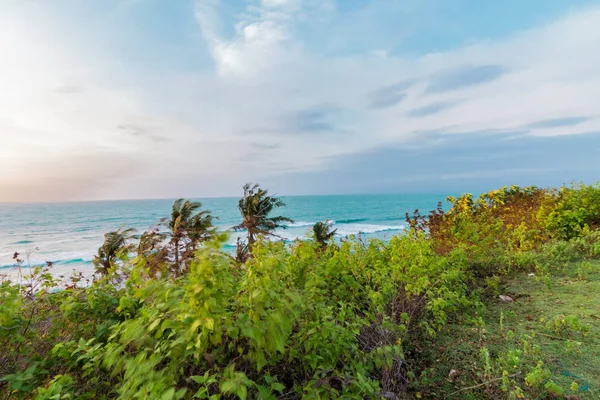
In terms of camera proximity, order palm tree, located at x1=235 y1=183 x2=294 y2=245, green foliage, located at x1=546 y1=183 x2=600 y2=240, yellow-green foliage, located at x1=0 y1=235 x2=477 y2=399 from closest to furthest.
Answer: yellow-green foliage, located at x1=0 y1=235 x2=477 y2=399 → green foliage, located at x1=546 y1=183 x2=600 y2=240 → palm tree, located at x1=235 y1=183 x2=294 y2=245

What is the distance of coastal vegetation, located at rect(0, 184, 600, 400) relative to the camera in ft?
5.65

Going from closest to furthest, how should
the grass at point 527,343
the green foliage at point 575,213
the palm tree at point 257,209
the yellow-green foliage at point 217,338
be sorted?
1. the yellow-green foliage at point 217,338
2. the grass at point 527,343
3. the green foliage at point 575,213
4. the palm tree at point 257,209

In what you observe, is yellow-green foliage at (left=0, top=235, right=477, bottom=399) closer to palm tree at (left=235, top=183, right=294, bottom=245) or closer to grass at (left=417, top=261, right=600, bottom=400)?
grass at (left=417, top=261, right=600, bottom=400)

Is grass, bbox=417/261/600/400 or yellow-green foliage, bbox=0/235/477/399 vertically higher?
yellow-green foliage, bbox=0/235/477/399

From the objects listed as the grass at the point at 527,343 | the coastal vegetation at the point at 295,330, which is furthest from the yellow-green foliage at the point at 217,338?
the grass at the point at 527,343

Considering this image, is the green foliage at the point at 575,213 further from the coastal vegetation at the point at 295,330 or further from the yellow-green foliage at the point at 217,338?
the yellow-green foliage at the point at 217,338

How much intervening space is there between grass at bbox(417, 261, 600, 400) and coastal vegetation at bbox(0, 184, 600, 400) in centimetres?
2

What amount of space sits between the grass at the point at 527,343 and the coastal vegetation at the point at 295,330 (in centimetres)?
2

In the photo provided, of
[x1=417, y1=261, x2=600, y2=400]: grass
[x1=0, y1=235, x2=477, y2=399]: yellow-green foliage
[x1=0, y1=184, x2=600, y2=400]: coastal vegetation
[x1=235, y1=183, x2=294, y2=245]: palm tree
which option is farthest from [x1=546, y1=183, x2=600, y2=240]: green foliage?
[x1=235, y1=183, x2=294, y2=245]: palm tree

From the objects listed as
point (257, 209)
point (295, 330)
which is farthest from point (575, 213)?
point (257, 209)

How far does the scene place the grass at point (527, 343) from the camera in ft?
8.55

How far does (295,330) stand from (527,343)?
2.15 metres

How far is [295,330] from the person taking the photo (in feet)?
8.08

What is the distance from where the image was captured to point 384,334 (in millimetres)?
2854
